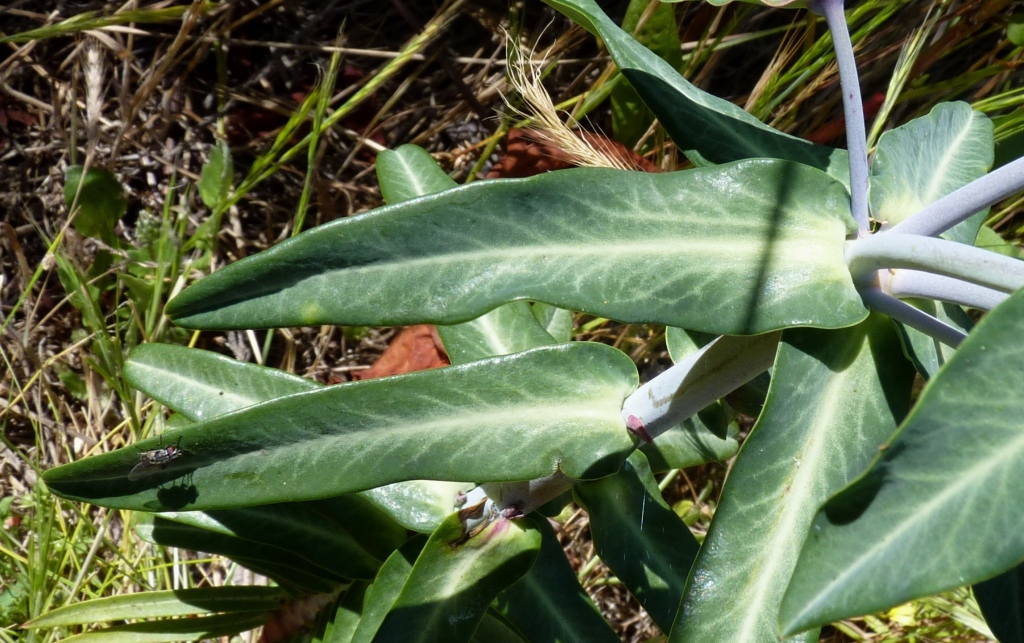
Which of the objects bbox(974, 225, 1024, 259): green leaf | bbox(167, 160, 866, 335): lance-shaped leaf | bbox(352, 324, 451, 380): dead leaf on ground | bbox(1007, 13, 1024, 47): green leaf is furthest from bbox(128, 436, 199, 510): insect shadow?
bbox(1007, 13, 1024, 47): green leaf

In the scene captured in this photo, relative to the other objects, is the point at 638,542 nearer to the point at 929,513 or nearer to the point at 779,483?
the point at 779,483

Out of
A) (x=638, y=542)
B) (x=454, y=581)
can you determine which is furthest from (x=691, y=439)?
(x=454, y=581)

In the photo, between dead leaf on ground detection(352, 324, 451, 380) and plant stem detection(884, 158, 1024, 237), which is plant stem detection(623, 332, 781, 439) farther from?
dead leaf on ground detection(352, 324, 451, 380)

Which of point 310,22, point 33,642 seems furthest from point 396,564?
point 310,22

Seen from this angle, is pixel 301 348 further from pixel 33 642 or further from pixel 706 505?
pixel 706 505

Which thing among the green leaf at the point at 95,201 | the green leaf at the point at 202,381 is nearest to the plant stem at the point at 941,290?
the green leaf at the point at 202,381

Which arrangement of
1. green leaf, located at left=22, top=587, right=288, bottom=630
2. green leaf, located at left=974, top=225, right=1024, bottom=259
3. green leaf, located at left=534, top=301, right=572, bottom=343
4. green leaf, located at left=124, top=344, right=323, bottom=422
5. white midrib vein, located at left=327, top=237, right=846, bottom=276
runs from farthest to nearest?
green leaf, located at left=974, top=225, right=1024, bottom=259 < green leaf, located at left=534, top=301, right=572, bottom=343 < green leaf, located at left=22, top=587, right=288, bottom=630 < green leaf, located at left=124, top=344, right=323, bottom=422 < white midrib vein, located at left=327, top=237, right=846, bottom=276
